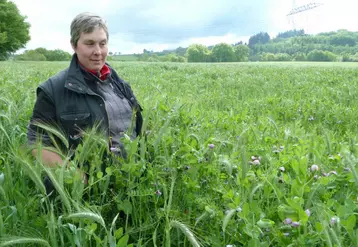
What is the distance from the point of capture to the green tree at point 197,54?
97613mm

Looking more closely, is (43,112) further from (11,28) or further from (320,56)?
(320,56)

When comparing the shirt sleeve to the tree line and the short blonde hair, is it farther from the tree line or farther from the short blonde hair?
the tree line

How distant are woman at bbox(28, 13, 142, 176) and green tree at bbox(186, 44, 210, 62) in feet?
308

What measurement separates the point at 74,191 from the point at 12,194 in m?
0.75

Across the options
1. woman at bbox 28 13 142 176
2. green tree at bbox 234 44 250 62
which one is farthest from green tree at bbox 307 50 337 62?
woman at bbox 28 13 142 176

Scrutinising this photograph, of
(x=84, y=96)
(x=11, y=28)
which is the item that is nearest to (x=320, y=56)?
(x=11, y=28)

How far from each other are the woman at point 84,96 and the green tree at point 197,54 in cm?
9402

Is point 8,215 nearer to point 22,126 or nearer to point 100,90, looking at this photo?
point 100,90

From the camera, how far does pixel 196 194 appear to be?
2.32 m

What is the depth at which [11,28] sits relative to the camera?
55.6 meters

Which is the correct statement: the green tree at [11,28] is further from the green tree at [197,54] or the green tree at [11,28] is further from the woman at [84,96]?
the woman at [84,96]

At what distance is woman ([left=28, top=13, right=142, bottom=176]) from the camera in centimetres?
312

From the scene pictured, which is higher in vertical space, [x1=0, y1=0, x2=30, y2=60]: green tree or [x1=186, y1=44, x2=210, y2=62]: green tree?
[x1=0, y1=0, x2=30, y2=60]: green tree

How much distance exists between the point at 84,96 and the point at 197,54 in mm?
98429
